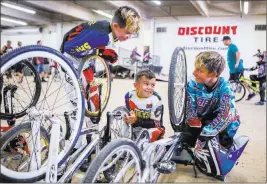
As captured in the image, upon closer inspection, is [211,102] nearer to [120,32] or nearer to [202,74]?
[202,74]

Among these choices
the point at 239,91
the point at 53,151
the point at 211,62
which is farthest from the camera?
the point at 239,91

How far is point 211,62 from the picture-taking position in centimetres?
131

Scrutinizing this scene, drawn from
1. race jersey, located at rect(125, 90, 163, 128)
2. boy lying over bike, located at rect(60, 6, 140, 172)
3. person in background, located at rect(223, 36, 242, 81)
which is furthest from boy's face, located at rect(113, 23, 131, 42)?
person in background, located at rect(223, 36, 242, 81)

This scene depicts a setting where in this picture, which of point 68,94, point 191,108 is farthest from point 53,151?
point 191,108

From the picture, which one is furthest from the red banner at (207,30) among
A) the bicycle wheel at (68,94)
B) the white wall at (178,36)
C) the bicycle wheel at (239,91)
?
the bicycle wheel at (68,94)

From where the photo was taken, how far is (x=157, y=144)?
1.19 metres

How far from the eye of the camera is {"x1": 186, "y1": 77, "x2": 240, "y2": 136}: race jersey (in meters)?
1.40

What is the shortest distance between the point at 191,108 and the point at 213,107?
0.39 ft

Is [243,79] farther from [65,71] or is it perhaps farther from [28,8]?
[28,8]

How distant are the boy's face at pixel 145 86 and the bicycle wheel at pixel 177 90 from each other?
3.8 inches

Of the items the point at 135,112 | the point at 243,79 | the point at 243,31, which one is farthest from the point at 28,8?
the point at 135,112

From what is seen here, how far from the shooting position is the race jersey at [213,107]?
4.60 ft

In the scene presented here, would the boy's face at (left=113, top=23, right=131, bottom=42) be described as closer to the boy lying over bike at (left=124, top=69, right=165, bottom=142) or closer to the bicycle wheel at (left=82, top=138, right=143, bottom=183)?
the boy lying over bike at (left=124, top=69, right=165, bottom=142)

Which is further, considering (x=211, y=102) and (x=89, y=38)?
(x=211, y=102)
